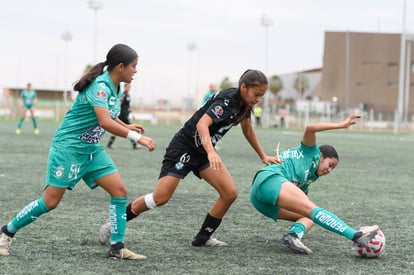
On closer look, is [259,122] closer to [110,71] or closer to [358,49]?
[358,49]

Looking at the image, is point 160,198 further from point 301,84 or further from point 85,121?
point 301,84

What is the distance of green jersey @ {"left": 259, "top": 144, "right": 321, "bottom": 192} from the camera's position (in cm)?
649

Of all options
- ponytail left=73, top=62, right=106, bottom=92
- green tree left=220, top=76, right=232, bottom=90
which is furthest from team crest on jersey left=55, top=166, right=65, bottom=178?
green tree left=220, top=76, right=232, bottom=90

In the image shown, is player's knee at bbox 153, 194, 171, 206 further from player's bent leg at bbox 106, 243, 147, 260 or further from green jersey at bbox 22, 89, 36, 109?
green jersey at bbox 22, 89, 36, 109

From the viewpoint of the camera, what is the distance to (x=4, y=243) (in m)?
5.95

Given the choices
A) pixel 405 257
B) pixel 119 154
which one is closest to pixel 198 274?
pixel 405 257

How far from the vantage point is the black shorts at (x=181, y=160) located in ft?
21.1

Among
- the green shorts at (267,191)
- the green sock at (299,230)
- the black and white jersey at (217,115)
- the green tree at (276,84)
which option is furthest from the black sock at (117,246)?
the green tree at (276,84)

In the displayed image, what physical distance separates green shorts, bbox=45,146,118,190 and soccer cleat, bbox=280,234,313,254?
5.69ft

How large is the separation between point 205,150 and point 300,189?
0.98 metres

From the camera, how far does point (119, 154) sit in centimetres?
1838

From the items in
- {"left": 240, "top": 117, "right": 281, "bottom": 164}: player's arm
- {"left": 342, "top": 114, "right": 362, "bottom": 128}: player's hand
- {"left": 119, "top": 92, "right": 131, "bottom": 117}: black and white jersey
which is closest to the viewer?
{"left": 342, "top": 114, "right": 362, "bottom": 128}: player's hand

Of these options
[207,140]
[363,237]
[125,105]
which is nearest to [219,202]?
[207,140]

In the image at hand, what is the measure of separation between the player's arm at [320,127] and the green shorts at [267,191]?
414mm
